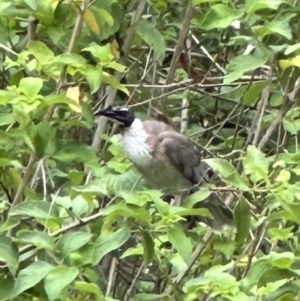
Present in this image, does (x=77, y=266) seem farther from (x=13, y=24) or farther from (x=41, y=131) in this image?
(x=13, y=24)

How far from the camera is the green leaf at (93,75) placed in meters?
2.58

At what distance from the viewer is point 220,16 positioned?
2750 millimetres

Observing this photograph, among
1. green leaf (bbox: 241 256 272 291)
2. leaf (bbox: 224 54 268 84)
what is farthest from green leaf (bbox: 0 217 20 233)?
leaf (bbox: 224 54 268 84)

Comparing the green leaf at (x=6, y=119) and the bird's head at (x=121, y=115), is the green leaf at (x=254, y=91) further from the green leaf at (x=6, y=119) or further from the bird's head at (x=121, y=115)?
the green leaf at (x=6, y=119)

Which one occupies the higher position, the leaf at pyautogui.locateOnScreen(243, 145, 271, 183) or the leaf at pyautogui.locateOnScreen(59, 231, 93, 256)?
the leaf at pyautogui.locateOnScreen(243, 145, 271, 183)

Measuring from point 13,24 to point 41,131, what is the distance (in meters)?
0.73

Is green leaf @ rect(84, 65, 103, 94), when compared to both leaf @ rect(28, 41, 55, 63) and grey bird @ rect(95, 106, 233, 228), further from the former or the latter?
grey bird @ rect(95, 106, 233, 228)

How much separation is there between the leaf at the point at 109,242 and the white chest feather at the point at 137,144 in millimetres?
1012

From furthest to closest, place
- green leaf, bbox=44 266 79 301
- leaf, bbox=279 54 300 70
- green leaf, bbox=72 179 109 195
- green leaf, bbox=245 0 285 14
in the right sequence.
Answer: leaf, bbox=279 54 300 70 → green leaf, bbox=245 0 285 14 → green leaf, bbox=72 179 109 195 → green leaf, bbox=44 266 79 301

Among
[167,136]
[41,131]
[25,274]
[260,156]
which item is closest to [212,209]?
[167,136]

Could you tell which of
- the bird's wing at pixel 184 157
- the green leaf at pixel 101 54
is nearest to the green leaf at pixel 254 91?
the bird's wing at pixel 184 157

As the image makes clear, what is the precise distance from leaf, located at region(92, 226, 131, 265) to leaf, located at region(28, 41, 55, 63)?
63 cm

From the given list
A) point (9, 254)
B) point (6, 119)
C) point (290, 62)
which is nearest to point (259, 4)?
point (290, 62)

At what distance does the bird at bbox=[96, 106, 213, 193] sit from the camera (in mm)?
3393
